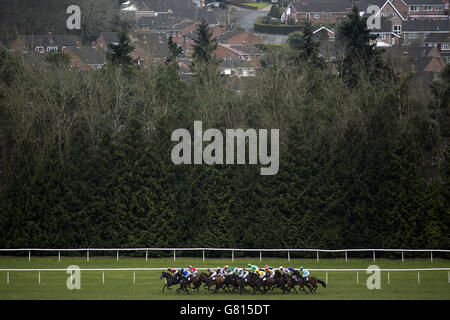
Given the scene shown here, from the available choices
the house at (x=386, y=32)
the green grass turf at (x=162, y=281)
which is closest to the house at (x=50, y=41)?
the house at (x=386, y=32)

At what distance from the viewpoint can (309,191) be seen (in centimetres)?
3438

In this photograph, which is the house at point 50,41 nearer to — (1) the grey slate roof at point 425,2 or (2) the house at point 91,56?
(2) the house at point 91,56

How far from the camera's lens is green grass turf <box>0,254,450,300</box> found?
986 inches

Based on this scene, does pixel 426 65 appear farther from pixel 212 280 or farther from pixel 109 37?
pixel 212 280

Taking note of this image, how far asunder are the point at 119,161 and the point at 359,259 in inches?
415

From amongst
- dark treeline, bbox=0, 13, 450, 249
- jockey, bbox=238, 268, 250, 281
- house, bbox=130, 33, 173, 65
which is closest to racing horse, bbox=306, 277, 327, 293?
jockey, bbox=238, 268, 250, 281

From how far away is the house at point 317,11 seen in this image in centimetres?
9250

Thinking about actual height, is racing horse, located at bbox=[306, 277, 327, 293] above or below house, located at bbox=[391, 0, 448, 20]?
below

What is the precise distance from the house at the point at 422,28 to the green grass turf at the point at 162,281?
196ft

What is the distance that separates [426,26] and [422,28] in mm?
461

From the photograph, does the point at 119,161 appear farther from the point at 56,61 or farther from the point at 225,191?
the point at 56,61

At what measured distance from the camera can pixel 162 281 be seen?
2777 cm

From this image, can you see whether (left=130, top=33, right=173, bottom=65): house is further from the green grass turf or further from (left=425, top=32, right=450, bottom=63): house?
the green grass turf

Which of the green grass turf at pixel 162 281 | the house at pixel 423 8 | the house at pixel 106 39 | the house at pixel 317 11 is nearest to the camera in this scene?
the green grass turf at pixel 162 281
